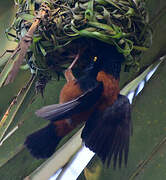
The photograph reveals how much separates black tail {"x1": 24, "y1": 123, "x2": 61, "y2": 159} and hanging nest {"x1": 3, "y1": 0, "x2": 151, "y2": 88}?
24 cm

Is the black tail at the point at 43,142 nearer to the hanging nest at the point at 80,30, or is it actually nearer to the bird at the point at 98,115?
the bird at the point at 98,115

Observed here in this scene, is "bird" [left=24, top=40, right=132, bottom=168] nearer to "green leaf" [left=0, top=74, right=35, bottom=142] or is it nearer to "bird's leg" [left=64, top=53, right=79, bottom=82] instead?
"bird's leg" [left=64, top=53, right=79, bottom=82]

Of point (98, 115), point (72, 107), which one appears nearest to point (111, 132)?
point (98, 115)

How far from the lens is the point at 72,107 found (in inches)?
76.2

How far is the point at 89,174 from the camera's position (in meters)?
2.17

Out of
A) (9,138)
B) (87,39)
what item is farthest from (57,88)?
(87,39)

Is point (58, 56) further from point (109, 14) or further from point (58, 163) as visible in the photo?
point (58, 163)

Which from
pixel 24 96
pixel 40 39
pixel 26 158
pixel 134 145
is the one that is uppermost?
pixel 40 39

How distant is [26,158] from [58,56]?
50 centimetres

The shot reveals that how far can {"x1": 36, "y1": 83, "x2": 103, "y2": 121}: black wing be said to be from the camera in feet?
5.99

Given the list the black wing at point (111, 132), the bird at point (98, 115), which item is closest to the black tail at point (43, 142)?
the bird at point (98, 115)

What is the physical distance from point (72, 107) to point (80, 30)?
28 centimetres

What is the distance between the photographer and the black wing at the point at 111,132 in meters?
2.05

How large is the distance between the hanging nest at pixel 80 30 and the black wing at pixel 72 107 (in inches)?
5.5
